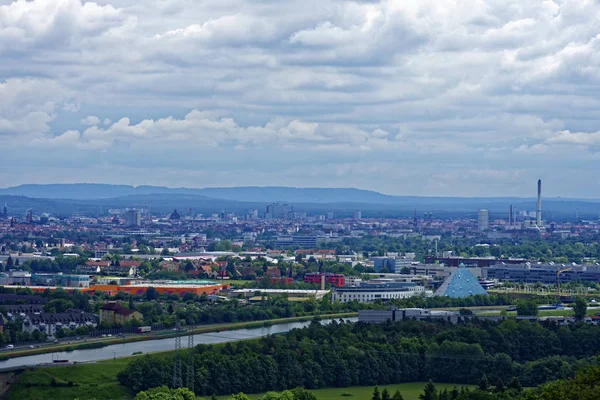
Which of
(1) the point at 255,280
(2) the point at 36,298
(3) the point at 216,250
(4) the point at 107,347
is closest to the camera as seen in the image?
(4) the point at 107,347

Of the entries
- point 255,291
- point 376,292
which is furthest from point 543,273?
point 255,291

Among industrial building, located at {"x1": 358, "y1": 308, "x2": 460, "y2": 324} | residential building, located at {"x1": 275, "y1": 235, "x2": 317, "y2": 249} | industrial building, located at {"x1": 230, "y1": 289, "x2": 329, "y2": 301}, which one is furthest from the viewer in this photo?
residential building, located at {"x1": 275, "y1": 235, "x2": 317, "y2": 249}

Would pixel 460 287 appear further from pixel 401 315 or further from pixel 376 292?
pixel 401 315

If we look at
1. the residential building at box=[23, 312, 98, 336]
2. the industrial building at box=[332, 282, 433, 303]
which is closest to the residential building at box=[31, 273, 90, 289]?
the industrial building at box=[332, 282, 433, 303]

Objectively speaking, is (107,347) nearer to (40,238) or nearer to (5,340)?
(5,340)

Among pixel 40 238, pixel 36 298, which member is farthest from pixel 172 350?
pixel 40 238

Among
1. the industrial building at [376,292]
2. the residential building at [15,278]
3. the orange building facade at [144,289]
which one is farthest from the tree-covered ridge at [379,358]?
the residential building at [15,278]

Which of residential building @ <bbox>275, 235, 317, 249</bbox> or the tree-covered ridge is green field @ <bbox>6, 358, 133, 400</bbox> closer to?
the tree-covered ridge
